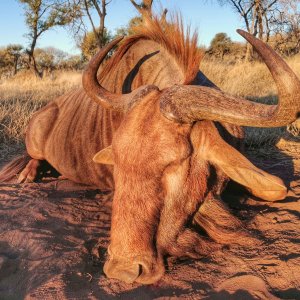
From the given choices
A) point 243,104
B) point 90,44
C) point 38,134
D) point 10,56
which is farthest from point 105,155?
point 10,56

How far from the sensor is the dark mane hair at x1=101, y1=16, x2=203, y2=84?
291 centimetres

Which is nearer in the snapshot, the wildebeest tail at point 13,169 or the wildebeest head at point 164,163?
the wildebeest head at point 164,163

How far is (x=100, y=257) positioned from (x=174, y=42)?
1.79 meters

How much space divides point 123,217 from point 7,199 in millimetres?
1725

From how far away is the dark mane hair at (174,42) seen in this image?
2.91 meters

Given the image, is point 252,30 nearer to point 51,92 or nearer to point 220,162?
point 51,92

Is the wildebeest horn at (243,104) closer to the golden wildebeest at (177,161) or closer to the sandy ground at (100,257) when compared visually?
the golden wildebeest at (177,161)

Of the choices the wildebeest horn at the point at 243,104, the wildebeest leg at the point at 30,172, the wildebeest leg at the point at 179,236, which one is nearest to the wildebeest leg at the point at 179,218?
the wildebeest leg at the point at 179,236

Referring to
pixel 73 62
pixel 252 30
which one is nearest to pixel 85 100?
pixel 252 30

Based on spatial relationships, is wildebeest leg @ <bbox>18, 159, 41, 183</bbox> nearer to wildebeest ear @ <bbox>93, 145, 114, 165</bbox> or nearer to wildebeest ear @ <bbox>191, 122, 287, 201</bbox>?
wildebeest ear @ <bbox>93, 145, 114, 165</bbox>

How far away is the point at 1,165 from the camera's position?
17.0 feet

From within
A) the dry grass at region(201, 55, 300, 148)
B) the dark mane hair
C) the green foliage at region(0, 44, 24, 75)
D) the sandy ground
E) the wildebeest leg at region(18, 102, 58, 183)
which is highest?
the green foliage at region(0, 44, 24, 75)

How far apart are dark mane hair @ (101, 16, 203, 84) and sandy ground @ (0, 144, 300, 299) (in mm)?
1168

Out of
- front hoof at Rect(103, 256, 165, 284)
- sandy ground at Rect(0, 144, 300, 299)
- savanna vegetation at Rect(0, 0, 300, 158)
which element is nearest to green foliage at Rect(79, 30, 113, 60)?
savanna vegetation at Rect(0, 0, 300, 158)
